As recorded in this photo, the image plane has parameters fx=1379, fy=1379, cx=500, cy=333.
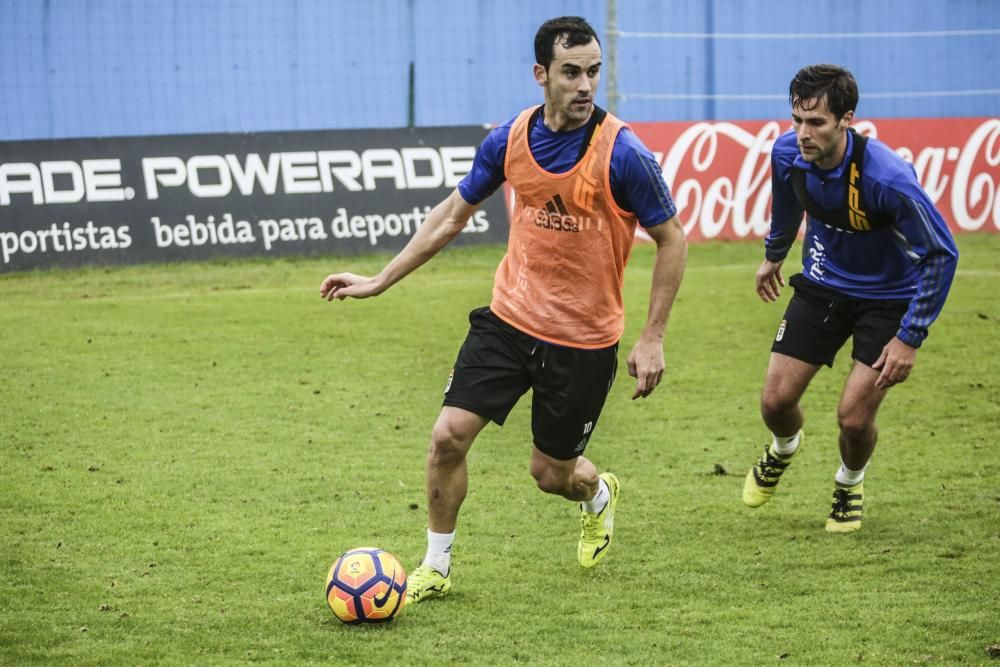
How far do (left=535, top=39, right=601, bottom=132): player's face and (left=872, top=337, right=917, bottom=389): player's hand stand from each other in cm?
178

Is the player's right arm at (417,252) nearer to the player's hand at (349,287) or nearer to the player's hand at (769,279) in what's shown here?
the player's hand at (349,287)

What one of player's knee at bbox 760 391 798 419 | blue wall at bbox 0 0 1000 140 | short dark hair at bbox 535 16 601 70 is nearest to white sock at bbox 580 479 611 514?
player's knee at bbox 760 391 798 419

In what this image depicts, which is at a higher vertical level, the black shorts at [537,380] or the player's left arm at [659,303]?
the player's left arm at [659,303]

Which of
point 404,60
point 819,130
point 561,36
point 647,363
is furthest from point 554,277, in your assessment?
point 404,60

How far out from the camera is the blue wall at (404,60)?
23.1m

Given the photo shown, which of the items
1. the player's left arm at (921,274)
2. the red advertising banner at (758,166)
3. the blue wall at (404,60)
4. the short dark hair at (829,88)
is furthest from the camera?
the blue wall at (404,60)

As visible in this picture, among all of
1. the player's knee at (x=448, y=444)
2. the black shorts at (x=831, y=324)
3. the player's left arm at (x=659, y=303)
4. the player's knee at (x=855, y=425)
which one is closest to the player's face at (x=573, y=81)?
the player's left arm at (x=659, y=303)

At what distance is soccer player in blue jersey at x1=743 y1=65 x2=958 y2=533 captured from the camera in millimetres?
6203

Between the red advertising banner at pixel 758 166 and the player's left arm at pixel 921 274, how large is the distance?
10785 mm

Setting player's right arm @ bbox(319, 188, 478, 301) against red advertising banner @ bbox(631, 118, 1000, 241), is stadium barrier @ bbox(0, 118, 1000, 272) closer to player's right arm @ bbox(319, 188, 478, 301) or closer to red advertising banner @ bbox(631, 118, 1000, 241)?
red advertising banner @ bbox(631, 118, 1000, 241)

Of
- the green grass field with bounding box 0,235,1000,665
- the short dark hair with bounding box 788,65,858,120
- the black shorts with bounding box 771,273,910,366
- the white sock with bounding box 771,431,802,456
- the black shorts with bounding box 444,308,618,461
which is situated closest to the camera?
the green grass field with bounding box 0,235,1000,665

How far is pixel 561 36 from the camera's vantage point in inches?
223

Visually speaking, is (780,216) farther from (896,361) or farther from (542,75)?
(542,75)

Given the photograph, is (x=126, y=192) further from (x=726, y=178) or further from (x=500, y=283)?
(x=500, y=283)
